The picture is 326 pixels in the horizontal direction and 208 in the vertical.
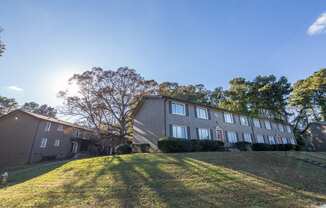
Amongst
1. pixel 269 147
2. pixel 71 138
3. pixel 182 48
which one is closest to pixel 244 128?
pixel 269 147

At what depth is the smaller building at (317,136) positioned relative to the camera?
31.7 meters

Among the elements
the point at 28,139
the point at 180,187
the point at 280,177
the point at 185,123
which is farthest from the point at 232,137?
the point at 28,139

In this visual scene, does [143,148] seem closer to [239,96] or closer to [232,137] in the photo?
[239,96]

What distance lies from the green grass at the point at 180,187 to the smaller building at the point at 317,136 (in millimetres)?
26670

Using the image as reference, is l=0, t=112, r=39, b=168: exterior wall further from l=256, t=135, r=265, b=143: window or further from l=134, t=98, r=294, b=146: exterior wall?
l=256, t=135, r=265, b=143: window

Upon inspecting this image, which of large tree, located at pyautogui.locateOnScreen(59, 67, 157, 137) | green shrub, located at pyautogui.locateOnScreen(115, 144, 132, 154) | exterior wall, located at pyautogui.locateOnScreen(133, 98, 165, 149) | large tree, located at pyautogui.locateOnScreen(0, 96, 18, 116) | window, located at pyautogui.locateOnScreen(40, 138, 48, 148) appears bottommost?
green shrub, located at pyautogui.locateOnScreen(115, 144, 132, 154)

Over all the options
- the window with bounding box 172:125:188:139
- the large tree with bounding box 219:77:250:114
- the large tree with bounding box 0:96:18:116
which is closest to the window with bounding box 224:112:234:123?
the window with bounding box 172:125:188:139

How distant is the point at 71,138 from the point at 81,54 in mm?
21495

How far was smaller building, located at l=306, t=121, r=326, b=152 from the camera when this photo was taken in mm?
31719

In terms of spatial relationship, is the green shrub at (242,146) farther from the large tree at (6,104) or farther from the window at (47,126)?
the large tree at (6,104)

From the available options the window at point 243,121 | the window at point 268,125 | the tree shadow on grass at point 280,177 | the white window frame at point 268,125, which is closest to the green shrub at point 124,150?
the tree shadow on grass at point 280,177

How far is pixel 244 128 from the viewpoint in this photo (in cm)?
2608

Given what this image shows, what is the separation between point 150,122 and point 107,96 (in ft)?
26.1

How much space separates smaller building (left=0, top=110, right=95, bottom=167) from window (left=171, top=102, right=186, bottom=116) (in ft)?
59.9
